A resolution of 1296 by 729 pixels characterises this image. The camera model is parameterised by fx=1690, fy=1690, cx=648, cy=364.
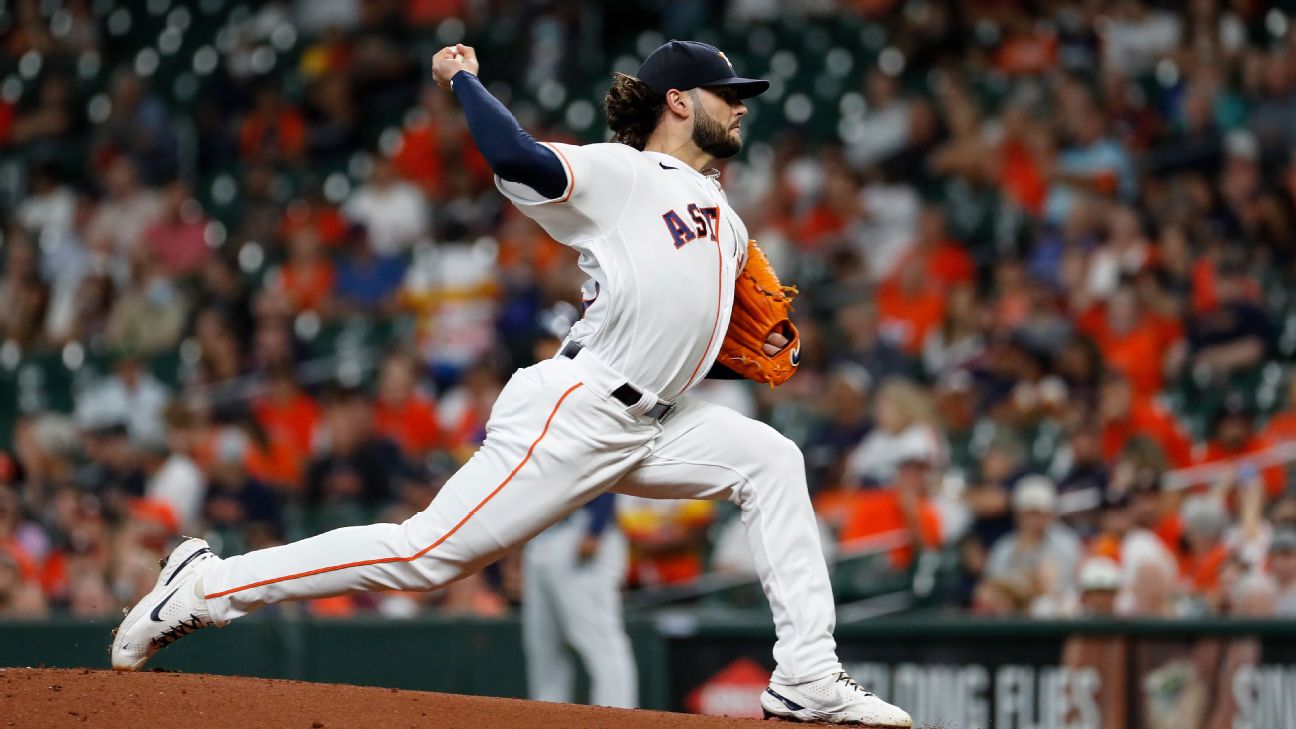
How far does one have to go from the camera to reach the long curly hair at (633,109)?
13.3 feet

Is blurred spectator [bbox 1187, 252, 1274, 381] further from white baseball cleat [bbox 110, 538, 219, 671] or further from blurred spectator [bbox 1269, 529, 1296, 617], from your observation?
white baseball cleat [bbox 110, 538, 219, 671]

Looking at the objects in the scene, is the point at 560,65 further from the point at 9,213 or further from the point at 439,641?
the point at 439,641

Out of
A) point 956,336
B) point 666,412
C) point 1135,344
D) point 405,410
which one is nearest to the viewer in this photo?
point 666,412

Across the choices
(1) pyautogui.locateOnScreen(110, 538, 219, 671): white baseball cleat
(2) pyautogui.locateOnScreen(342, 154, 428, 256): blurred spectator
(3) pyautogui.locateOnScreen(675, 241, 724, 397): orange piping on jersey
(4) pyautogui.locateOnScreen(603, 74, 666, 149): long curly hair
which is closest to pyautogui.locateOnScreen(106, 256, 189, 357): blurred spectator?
(2) pyautogui.locateOnScreen(342, 154, 428, 256): blurred spectator

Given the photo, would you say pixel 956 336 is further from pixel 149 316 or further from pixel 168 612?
pixel 149 316

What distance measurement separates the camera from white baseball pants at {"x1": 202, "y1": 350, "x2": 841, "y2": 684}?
148 inches

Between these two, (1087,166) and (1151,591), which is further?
(1087,166)

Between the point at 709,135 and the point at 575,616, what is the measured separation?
3391 mm

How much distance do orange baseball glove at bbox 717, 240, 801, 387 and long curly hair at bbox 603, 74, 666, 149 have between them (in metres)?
0.38

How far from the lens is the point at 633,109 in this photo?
406 centimetres

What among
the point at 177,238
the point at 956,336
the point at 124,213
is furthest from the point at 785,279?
the point at 124,213

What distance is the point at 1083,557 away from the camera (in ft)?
22.5

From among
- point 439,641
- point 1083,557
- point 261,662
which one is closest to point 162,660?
point 261,662

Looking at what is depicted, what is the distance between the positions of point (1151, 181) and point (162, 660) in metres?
5.47
